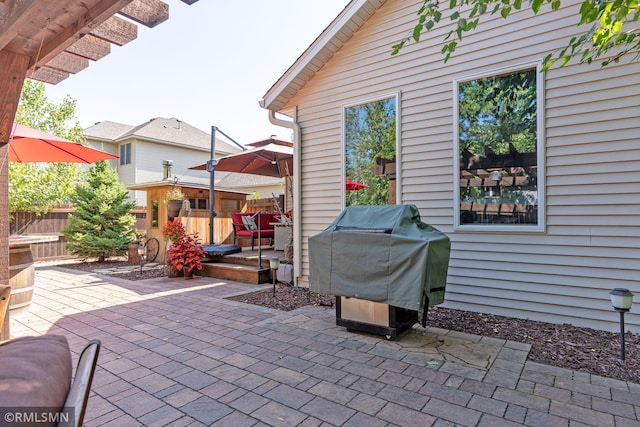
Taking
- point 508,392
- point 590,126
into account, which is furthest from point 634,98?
point 508,392

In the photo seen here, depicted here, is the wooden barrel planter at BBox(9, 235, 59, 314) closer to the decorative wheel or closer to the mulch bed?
the mulch bed

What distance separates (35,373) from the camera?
37.1 inches

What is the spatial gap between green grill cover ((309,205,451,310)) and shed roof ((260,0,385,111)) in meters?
2.86

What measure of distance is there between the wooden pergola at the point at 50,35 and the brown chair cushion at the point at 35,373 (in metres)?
1.73

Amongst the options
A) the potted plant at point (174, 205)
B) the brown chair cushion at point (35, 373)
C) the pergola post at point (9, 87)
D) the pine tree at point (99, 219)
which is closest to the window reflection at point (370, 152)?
the pergola post at point (9, 87)

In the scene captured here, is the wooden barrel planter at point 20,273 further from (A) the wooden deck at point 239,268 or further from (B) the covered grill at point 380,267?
(B) the covered grill at point 380,267

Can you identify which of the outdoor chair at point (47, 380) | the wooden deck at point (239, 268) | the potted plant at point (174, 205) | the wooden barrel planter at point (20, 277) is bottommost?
the wooden deck at point (239, 268)

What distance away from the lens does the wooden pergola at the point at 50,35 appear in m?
1.93

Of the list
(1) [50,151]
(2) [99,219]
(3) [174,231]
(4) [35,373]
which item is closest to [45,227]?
(2) [99,219]

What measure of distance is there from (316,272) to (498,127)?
9.44 ft

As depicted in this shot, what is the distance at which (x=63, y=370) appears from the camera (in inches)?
40.8

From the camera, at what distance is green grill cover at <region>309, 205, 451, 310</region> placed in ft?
10.1

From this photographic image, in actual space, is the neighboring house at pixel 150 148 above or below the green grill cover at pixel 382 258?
above

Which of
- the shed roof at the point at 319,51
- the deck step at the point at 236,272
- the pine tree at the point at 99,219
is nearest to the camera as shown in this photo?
the shed roof at the point at 319,51
